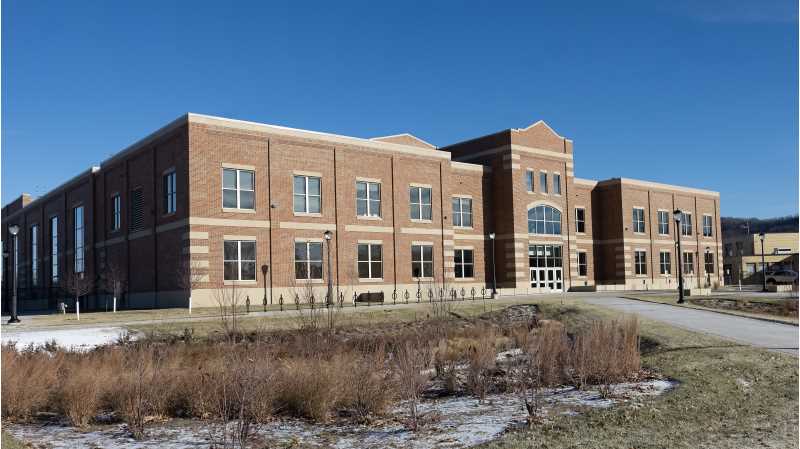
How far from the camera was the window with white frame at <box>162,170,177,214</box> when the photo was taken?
131 ft

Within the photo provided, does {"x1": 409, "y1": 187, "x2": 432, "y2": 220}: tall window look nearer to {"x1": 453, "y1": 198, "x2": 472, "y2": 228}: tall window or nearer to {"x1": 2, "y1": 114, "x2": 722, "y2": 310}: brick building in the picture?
{"x1": 2, "y1": 114, "x2": 722, "y2": 310}: brick building

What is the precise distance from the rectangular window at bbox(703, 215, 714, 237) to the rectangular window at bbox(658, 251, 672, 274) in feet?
25.3

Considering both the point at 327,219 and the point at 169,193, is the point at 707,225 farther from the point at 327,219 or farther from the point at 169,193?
the point at 169,193

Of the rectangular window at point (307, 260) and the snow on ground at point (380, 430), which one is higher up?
the rectangular window at point (307, 260)

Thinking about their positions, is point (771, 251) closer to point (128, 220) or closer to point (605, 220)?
point (605, 220)

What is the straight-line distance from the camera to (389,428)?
10609 millimetres

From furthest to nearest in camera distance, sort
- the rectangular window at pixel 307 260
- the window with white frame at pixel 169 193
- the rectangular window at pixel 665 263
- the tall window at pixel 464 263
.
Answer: the rectangular window at pixel 665 263 → the tall window at pixel 464 263 → the rectangular window at pixel 307 260 → the window with white frame at pixel 169 193

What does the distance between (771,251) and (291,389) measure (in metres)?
110

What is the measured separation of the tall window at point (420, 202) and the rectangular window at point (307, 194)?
7.54 metres

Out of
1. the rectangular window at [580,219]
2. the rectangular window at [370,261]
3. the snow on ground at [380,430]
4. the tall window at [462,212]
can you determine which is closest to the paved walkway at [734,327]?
the snow on ground at [380,430]

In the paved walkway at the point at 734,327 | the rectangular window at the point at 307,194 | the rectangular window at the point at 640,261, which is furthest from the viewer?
the rectangular window at the point at 640,261

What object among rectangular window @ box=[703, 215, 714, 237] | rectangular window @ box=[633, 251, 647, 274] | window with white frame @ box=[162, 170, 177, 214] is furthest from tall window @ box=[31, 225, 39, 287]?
rectangular window @ box=[703, 215, 714, 237]

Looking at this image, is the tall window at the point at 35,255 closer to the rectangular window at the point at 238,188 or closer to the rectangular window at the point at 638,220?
the rectangular window at the point at 238,188

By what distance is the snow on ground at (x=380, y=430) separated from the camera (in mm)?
9758
